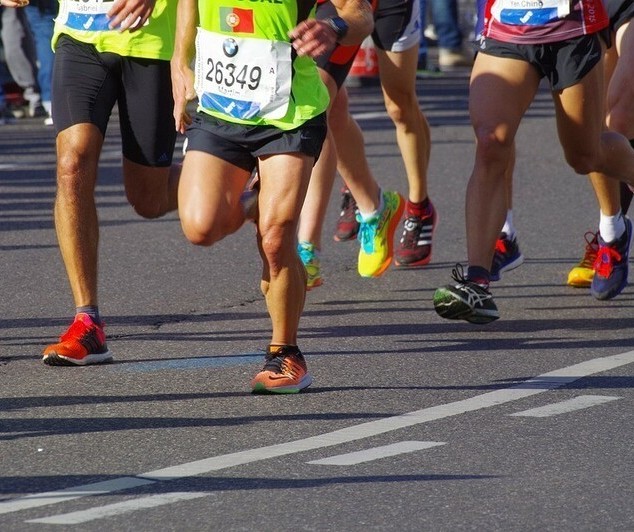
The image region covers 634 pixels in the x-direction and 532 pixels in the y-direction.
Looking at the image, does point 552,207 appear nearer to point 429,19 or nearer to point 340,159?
point 340,159

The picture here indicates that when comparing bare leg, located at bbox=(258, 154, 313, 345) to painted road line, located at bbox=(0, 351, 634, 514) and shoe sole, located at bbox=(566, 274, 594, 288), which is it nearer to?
painted road line, located at bbox=(0, 351, 634, 514)

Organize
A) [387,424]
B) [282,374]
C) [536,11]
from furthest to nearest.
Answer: [536,11]
[282,374]
[387,424]

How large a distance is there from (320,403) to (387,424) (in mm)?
381

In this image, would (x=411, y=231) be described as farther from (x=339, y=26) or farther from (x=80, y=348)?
(x=339, y=26)

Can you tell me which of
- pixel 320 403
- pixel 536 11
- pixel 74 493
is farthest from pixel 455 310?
Result: pixel 74 493

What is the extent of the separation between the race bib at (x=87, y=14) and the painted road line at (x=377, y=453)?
211 centimetres

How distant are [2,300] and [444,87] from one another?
12.3m

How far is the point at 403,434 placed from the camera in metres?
5.46

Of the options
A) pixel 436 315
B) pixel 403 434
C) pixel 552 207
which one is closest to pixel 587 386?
pixel 403 434

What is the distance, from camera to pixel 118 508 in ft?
14.9

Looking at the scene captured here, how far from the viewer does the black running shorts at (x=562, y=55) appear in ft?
23.7

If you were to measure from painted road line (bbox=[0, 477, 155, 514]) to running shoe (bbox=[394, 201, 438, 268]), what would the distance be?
421cm

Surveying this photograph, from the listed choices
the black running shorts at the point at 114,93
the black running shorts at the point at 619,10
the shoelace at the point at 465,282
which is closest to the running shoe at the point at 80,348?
the black running shorts at the point at 114,93

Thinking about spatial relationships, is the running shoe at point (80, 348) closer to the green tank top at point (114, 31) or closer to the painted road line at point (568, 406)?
the green tank top at point (114, 31)
